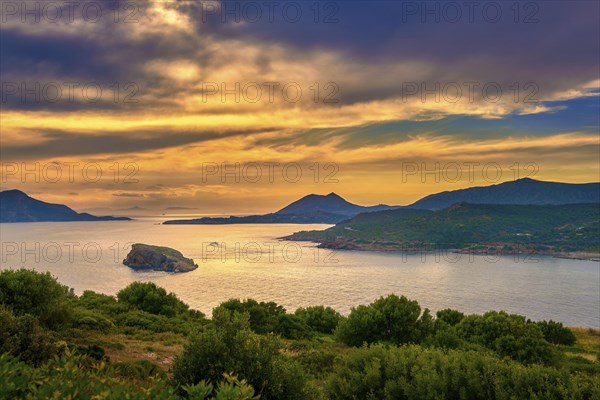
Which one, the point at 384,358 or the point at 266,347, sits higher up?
the point at 266,347

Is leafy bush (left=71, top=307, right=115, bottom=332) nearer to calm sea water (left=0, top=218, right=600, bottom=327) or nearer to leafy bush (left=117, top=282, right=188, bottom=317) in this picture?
leafy bush (left=117, top=282, right=188, bottom=317)

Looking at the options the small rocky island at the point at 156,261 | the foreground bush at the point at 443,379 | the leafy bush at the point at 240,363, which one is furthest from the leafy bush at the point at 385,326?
the small rocky island at the point at 156,261

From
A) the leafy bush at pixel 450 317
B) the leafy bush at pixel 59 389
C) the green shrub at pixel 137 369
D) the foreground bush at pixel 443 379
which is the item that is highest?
the leafy bush at pixel 59 389

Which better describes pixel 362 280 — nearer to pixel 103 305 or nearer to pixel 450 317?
pixel 450 317

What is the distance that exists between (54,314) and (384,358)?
23.4m

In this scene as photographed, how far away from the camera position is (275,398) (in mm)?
11430

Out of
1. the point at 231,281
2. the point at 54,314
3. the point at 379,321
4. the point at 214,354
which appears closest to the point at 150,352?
the point at 54,314

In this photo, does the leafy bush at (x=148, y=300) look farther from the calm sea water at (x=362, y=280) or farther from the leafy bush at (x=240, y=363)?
the calm sea water at (x=362, y=280)

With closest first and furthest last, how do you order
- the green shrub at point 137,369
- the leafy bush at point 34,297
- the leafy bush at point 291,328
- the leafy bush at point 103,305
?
the green shrub at point 137,369 → the leafy bush at point 34,297 → the leafy bush at point 103,305 → the leafy bush at point 291,328

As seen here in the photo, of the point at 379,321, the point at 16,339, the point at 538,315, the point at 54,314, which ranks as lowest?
the point at 538,315

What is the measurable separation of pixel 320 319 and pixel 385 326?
45.6 ft

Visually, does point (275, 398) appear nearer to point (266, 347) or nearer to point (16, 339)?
point (266, 347)

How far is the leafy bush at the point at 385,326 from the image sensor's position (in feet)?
117

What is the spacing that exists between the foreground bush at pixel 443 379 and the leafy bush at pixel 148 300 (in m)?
33.2
